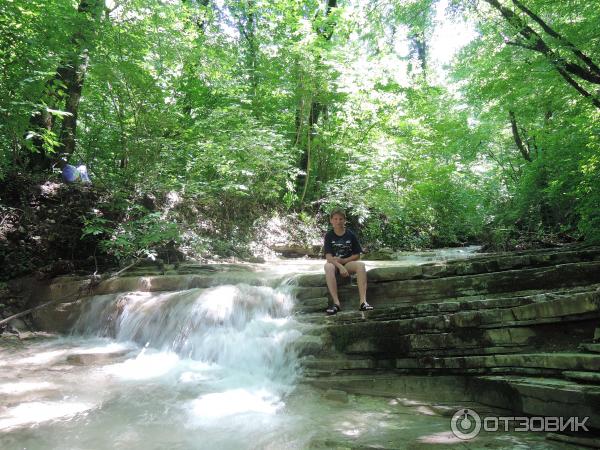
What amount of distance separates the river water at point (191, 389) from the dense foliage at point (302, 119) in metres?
2.14

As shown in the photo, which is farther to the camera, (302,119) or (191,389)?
(302,119)

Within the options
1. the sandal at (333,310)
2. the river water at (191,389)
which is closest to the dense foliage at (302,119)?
the river water at (191,389)

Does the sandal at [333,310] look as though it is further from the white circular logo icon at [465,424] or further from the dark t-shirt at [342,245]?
the white circular logo icon at [465,424]

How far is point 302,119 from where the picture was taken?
11641 millimetres

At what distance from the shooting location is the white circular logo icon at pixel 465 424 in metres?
2.66

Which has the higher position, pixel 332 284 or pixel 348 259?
pixel 348 259

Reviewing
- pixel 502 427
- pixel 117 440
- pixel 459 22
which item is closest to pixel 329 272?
pixel 502 427

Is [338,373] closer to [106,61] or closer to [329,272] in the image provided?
[329,272]

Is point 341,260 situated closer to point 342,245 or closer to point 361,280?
point 342,245

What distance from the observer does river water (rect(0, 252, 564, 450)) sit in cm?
269

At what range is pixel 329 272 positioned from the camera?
16.6 ft

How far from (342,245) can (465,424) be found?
2982mm

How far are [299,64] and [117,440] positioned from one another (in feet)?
30.8

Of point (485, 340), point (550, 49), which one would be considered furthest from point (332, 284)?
point (550, 49)
